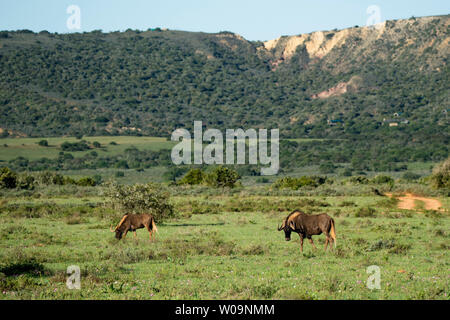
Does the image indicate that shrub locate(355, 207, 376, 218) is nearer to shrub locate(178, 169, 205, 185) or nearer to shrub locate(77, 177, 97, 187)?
shrub locate(178, 169, 205, 185)

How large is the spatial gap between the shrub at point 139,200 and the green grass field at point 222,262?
29.0 inches

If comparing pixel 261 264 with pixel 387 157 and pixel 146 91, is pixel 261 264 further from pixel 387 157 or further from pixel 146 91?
pixel 146 91

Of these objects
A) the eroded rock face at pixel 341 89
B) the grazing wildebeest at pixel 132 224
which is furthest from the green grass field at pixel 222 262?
the eroded rock face at pixel 341 89

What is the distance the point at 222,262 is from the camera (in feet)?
46.6

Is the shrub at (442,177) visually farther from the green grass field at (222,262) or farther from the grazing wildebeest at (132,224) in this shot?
the grazing wildebeest at (132,224)

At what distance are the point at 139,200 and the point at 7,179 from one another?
30.8m

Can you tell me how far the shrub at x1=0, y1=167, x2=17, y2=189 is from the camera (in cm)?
5050

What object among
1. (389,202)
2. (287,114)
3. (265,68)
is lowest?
(389,202)

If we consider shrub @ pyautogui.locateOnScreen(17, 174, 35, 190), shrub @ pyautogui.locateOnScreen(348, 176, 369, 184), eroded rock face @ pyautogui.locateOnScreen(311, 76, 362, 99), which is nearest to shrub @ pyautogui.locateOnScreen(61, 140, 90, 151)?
shrub @ pyautogui.locateOnScreen(17, 174, 35, 190)

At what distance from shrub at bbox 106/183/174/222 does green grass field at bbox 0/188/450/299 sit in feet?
2.42

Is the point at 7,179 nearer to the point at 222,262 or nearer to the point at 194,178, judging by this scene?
the point at 194,178

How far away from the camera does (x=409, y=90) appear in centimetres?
13850
